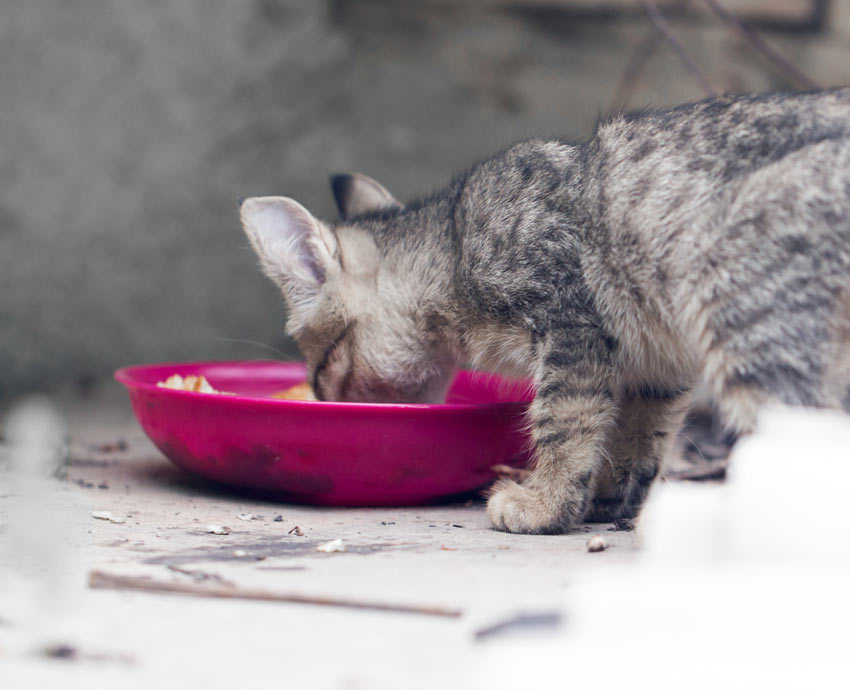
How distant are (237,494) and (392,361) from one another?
2.16ft

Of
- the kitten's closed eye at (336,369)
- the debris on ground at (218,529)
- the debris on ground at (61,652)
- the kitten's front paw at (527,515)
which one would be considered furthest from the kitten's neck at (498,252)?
the debris on ground at (61,652)

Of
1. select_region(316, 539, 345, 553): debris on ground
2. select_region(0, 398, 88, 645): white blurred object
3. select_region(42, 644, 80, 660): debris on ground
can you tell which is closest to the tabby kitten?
select_region(316, 539, 345, 553): debris on ground

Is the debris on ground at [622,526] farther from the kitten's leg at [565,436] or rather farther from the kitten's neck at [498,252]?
the kitten's neck at [498,252]

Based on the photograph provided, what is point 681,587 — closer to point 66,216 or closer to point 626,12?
point 66,216

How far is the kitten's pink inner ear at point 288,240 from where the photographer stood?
2.74 m

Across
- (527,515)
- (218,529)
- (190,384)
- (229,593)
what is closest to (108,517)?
(218,529)

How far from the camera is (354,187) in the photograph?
3.46 metres

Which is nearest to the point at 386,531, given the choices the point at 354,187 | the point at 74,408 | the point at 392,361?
the point at 392,361

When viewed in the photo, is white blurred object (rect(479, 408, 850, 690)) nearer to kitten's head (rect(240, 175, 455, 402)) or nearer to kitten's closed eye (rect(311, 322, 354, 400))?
kitten's head (rect(240, 175, 455, 402))

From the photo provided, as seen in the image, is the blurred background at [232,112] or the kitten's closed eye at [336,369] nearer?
the kitten's closed eye at [336,369]

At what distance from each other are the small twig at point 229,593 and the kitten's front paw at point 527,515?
3.03 ft

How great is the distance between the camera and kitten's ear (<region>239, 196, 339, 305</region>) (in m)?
2.74

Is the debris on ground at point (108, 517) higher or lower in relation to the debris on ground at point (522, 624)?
lower

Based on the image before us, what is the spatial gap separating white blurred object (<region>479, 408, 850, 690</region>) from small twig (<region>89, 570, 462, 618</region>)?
0.20 meters
